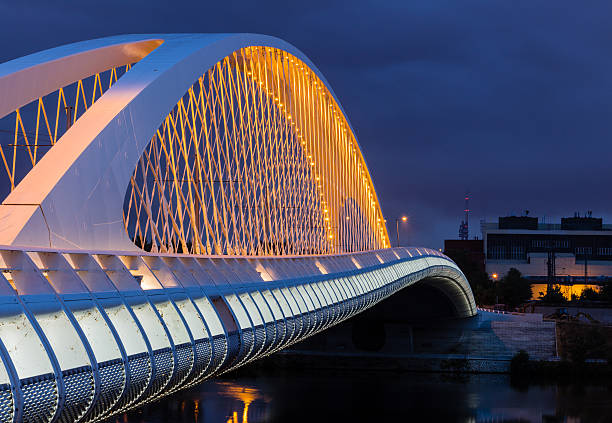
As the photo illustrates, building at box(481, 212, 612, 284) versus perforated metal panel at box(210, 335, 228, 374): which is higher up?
building at box(481, 212, 612, 284)

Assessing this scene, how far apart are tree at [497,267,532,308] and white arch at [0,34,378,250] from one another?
278 ft

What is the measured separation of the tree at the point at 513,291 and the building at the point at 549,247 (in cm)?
1620

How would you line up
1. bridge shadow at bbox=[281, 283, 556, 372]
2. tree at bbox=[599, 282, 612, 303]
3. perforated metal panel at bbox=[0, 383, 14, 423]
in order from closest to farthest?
perforated metal panel at bbox=[0, 383, 14, 423] < bridge shadow at bbox=[281, 283, 556, 372] < tree at bbox=[599, 282, 612, 303]

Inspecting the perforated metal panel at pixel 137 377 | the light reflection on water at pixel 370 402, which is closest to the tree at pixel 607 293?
the light reflection on water at pixel 370 402

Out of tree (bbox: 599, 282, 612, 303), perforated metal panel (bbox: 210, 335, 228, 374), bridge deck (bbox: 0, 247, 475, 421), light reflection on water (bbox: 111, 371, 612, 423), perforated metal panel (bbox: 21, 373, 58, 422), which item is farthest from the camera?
tree (bbox: 599, 282, 612, 303)

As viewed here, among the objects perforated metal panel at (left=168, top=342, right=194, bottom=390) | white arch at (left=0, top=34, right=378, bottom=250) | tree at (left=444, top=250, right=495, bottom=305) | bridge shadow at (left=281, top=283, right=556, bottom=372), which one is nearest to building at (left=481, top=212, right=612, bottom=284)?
tree at (left=444, top=250, right=495, bottom=305)

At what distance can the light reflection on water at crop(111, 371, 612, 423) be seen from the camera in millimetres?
43375

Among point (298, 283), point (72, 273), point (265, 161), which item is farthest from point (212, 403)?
point (72, 273)

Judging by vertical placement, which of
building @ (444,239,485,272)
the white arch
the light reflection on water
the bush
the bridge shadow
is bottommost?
the light reflection on water

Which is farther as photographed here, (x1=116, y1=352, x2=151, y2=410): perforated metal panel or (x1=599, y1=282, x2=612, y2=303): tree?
(x1=599, y1=282, x2=612, y2=303): tree

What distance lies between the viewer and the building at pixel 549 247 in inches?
4906

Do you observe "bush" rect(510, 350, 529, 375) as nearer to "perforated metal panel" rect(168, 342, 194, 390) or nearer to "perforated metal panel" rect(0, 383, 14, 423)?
"perforated metal panel" rect(168, 342, 194, 390)

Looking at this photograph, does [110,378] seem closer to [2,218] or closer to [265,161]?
[2,218]

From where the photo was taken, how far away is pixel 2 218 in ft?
41.7
